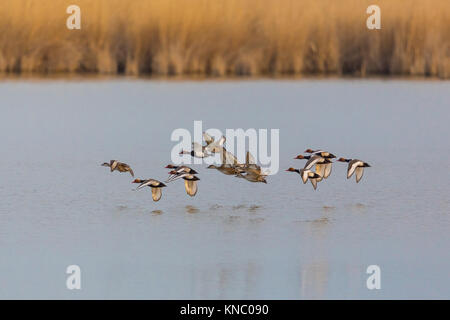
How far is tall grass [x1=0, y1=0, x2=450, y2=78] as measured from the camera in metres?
15.4

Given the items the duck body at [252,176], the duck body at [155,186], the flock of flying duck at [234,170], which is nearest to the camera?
the duck body at [155,186]

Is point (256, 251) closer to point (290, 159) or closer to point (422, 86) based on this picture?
point (290, 159)

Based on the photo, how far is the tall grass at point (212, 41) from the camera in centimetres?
1535

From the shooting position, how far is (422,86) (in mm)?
14094

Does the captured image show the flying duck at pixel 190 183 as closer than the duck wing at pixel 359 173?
Yes

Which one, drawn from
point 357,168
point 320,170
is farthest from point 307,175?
point 357,168

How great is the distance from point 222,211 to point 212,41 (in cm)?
875

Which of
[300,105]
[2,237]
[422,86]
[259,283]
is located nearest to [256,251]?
[259,283]

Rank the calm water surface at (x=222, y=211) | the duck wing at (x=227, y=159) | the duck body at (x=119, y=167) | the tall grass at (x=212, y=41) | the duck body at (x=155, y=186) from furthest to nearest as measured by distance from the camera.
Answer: the tall grass at (x=212, y=41) < the duck body at (x=119, y=167) < the duck wing at (x=227, y=159) < the duck body at (x=155, y=186) < the calm water surface at (x=222, y=211)

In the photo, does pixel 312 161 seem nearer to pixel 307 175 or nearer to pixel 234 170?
pixel 307 175

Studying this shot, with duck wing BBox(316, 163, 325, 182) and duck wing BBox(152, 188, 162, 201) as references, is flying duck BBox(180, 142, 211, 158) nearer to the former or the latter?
duck wing BBox(152, 188, 162, 201)

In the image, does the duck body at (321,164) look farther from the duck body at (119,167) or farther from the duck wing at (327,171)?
the duck body at (119,167)

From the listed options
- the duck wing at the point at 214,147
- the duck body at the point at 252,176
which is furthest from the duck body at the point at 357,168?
the duck wing at the point at 214,147

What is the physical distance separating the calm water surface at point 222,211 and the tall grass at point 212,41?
3045mm
